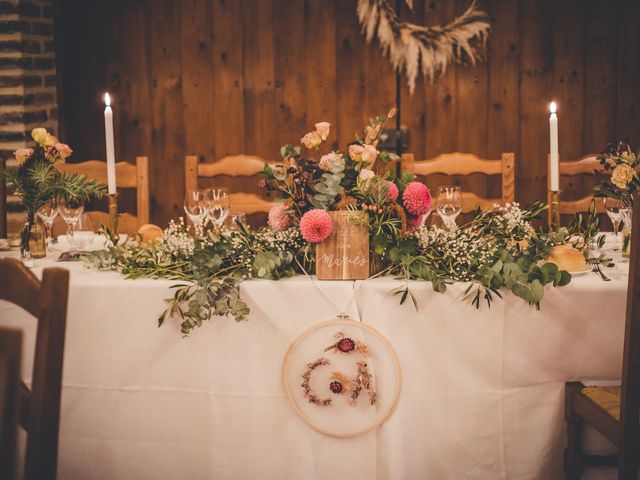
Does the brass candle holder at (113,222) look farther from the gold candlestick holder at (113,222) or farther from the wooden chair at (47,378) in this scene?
the wooden chair at (47,378)

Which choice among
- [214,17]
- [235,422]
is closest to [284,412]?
[235,422]

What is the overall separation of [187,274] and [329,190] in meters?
0.39

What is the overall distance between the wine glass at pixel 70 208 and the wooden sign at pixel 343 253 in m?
0.73

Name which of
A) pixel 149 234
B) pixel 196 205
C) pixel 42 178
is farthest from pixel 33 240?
pixel 196 205

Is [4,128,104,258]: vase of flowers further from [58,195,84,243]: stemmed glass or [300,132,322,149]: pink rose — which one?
[300,132,322,149]: pink rose

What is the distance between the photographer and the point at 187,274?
1.71m

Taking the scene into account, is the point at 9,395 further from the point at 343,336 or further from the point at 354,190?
the point at 354,190

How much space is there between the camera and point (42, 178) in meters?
1.90

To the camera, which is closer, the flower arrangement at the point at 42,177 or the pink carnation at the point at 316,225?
the pink carnation at the point at 316,225

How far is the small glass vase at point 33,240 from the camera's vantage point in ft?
6.51

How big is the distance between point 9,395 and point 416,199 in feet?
3.22

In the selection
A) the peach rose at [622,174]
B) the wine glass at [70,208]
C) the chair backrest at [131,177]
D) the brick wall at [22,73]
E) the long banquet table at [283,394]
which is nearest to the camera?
the long banquet table at [283,394]

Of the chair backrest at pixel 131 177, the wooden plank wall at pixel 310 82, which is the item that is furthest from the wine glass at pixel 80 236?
the wooden plank wall at pixel 310 82

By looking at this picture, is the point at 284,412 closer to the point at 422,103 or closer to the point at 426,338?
the point at 426,338
